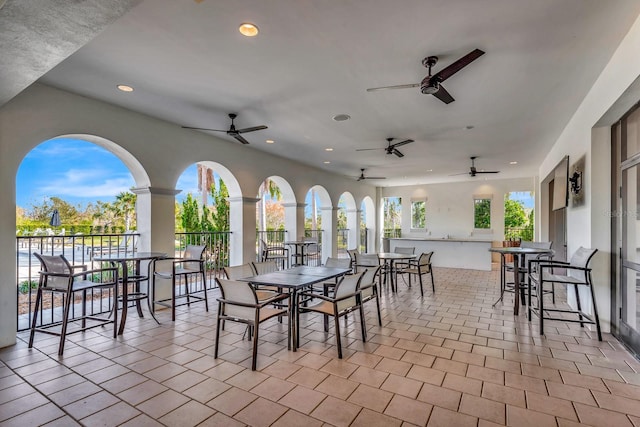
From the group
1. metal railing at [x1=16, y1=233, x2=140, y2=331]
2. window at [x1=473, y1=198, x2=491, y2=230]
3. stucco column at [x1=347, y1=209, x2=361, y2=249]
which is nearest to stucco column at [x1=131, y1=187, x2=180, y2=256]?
metal railing at [x1=16, y1=233, x2=140, y2=331]

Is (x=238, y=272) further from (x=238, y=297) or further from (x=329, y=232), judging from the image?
(x=329, y=232)

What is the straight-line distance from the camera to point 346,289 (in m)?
3.12

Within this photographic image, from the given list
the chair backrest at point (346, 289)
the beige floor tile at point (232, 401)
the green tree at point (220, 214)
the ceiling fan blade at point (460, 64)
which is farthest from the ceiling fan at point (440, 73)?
the green tree at point (220, 214)

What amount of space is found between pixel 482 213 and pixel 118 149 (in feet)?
36.3

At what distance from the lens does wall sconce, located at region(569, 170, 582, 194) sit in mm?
4133

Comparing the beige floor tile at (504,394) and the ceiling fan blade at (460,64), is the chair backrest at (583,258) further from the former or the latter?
the ceiling fan blade at (460,64)

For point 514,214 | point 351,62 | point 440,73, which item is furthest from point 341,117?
point 514,214

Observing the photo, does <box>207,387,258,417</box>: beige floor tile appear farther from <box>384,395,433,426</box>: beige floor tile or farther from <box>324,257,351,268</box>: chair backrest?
<box>324,257,351,268</box>: chair backrest

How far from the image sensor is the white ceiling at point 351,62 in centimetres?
229

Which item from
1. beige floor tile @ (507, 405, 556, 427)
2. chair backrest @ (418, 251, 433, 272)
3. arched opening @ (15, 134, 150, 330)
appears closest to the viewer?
beige floor tile @ (507, 405, 556, 427)

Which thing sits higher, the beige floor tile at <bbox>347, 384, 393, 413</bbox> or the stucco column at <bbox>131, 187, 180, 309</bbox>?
the stucco column at <bbox>131, 187, 180, 309</bbox>

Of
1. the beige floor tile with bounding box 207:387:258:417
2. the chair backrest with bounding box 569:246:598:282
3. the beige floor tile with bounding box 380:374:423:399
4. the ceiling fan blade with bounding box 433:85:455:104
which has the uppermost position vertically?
the ceiling fan blade with bounding box 433:85:455:104

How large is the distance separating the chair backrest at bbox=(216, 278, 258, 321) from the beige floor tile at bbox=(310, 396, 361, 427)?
96 centimetres

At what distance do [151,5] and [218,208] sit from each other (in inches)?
299
